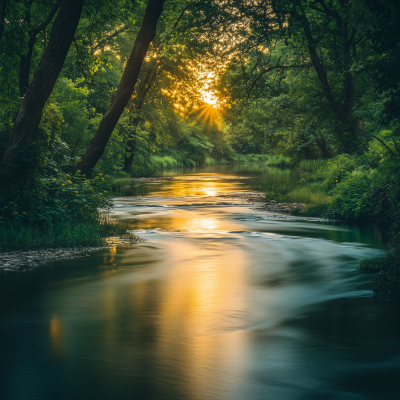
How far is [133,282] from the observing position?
10062 mm

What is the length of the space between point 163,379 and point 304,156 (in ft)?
226

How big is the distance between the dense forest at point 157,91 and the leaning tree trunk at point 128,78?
32 mm

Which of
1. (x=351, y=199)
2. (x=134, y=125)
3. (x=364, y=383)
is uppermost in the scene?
(x=134, y=125)

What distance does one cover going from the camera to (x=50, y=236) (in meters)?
13.1

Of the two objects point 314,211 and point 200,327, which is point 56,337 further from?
point 314,211

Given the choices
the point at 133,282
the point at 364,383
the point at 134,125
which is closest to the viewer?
the point at 364,383

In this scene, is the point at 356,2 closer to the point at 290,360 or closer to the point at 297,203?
the point at 297,203

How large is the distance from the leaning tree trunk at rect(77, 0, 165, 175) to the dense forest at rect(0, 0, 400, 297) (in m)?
0.03

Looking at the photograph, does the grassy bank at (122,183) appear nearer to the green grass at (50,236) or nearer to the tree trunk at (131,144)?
the tree trunk at (131,144)

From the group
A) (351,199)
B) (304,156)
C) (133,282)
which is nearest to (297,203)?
(351,199)

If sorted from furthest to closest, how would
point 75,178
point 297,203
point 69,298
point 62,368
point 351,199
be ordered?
point 297,203, point 351,199, point 75,178, point 69,298, point 62,368

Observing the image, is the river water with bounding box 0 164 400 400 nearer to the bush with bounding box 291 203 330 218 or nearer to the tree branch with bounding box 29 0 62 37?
the bush with bounding box 291 203 330 218

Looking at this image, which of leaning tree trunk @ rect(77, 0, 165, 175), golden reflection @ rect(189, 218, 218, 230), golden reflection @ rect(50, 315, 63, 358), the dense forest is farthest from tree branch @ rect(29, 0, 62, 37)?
golden reflection @ rect(50, 315, 63, 358)

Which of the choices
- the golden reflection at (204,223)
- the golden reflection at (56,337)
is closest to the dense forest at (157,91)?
the golden reflection at (204,223)
